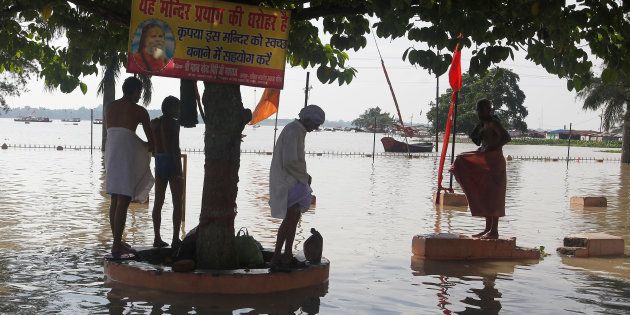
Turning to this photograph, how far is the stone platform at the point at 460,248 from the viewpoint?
973cm

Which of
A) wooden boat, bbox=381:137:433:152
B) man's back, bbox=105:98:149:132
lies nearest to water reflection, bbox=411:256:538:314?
man's back, bbox=105:98:149:132

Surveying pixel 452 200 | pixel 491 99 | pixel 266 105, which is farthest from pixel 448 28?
pixel 491 99

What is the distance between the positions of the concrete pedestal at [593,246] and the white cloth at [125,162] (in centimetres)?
536

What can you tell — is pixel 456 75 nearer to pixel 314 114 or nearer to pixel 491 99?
pixel 314 114

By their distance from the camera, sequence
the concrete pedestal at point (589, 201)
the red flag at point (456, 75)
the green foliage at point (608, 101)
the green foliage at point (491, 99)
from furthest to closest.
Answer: the green foliage at point (491, 99)
the green foliage at point (608, 101)
the concrete pedestal at point (589, 201)
the red flag at point (456, 75)

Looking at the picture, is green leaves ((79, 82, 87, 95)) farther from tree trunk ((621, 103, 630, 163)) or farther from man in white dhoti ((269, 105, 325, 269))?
tree trunk ((621, 103, 630, 163))

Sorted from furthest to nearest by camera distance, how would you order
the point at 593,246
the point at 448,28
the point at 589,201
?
the point at 589,201 → the point at 593,246 → the point at 448,28

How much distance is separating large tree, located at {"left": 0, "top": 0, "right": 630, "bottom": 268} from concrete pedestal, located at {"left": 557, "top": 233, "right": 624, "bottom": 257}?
316 centimetres

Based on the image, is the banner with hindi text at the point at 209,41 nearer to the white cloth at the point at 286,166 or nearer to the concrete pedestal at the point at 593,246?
the white cloth at the point at 286,166

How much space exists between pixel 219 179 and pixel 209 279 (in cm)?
103

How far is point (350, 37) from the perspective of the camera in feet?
29.2

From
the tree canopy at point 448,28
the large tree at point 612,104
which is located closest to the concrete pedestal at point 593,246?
the tree canopy at point 448,28

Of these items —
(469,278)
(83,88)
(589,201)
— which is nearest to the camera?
(469,278)

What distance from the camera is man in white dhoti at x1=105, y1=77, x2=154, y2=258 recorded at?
8.04 meters
